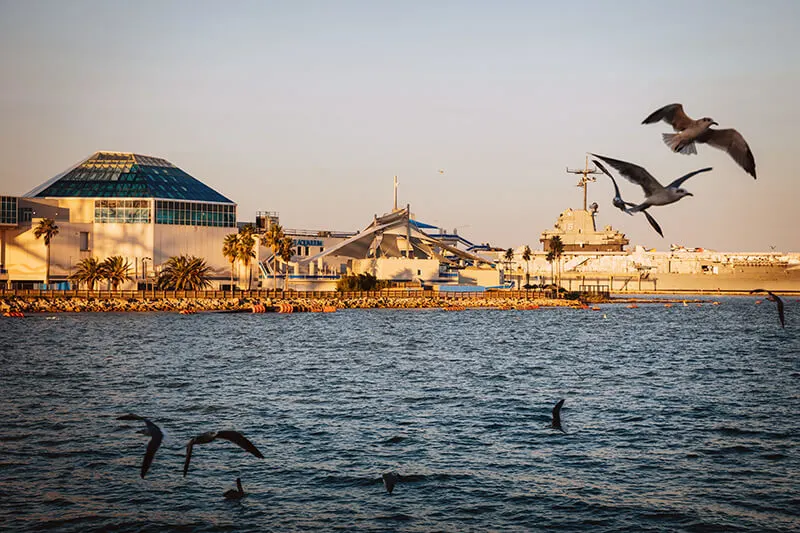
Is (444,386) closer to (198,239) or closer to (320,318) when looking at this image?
(320,318)

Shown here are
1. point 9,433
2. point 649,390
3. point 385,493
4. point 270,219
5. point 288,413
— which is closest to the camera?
point 385,493

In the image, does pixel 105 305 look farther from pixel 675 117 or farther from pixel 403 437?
pixel 675 117


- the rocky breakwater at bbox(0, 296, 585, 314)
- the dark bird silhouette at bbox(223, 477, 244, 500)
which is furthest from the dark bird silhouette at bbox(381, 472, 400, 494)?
the rocky breakwater at bbox(0, 296, 585, 314)

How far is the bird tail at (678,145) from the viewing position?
318 inches

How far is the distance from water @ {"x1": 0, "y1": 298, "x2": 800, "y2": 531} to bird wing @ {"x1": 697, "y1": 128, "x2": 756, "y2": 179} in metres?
8.68

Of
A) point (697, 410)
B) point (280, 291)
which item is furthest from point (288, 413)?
point (280, 291)

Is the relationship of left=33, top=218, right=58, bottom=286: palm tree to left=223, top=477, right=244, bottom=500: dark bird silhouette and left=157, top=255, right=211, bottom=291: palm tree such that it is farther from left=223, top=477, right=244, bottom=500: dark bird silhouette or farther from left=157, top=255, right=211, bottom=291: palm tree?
left=223, top=477, right=244, bottom=500: dark bird silhouette

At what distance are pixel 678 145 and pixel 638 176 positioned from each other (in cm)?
66

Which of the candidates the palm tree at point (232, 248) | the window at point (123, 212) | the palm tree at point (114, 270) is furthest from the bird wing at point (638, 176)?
the window at point (123, 212)

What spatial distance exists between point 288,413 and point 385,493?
10150 mm

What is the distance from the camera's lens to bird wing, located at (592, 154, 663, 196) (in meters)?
8.48

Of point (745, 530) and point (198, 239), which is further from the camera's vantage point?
point (198, 239)

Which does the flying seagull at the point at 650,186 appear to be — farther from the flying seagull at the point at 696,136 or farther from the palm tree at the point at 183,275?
the palm tree at the point at 183,275

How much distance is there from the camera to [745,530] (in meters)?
17.0
